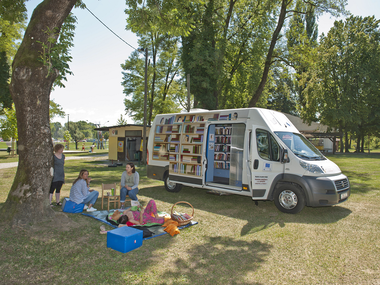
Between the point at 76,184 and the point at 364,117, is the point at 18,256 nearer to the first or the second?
A: the point at 76,184

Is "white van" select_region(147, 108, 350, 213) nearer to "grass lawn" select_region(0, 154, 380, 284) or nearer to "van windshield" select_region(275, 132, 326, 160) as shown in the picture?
"van windshield" select_region(275, 132, 326, 160)

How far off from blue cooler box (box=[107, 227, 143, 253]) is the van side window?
415cm

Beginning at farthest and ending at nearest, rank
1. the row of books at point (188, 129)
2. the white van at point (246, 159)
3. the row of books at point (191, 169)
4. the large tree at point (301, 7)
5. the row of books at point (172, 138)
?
the large tree at point (301, 7) → the row of books at point (172, 138) → the row of books at point (188, 129) → the row of books at point (191, 169) → the white van at point (246, 159)

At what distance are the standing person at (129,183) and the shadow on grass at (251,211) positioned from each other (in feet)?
4.32

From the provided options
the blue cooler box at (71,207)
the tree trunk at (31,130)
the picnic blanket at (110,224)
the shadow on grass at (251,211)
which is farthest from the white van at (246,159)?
the tree trunk at (31,130)

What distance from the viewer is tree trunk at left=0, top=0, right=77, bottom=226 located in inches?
221

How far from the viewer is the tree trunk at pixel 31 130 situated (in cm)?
561

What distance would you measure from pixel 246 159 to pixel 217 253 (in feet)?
11.5

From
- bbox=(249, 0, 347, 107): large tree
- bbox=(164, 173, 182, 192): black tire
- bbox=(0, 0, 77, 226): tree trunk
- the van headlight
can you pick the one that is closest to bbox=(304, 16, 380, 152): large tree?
bbox=(249, 0, 347, 107): large tree

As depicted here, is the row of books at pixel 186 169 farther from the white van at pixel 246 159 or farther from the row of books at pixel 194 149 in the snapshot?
the row of books at pixel 194 149

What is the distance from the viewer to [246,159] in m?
7.75

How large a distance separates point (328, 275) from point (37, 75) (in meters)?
6.51

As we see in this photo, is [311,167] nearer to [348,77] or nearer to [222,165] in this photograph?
[222,165]

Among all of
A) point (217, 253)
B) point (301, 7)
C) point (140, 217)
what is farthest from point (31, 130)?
point (301, 7)
